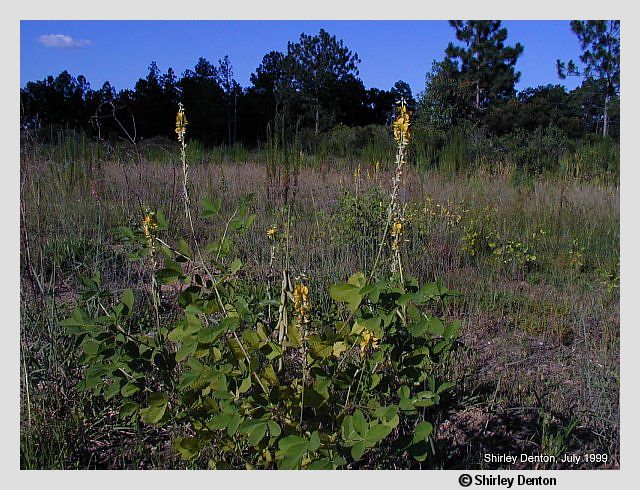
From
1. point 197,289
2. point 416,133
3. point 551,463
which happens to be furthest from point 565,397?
point 416,133

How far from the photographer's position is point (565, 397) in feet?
7.48

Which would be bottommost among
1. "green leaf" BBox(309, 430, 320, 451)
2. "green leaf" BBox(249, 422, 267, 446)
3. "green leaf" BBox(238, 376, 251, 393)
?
"green leaf" BBox(309, 430, 320, 451)

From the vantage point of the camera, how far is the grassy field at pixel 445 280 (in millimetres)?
1992

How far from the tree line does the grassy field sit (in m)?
4.01

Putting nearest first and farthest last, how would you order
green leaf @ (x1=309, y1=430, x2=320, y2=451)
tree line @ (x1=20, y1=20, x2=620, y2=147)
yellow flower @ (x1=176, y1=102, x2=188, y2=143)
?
green leaf @ (x1=309, y1=430, x2=320, y2=451) → yellow flower @ (x1=176, y1=102, x2=188, y2=143) → tree line @ (x1=20, y1=20, x2=620, y2=147)

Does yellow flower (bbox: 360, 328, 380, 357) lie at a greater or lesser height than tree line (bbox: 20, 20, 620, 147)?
lesser

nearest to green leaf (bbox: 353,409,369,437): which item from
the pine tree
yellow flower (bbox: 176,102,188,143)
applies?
yellow flower (bbox: 176,102,188,143)

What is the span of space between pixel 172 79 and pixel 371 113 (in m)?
3.78

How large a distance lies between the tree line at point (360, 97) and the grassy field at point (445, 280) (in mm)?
4011

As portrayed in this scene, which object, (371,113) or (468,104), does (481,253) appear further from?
(468,104)

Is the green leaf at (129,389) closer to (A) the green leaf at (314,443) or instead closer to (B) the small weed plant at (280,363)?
(B) the small weed plant at (280,363)

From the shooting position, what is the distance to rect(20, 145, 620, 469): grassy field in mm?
1992

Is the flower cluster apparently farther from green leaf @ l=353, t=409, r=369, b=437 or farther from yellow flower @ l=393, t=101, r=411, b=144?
yellow flower @ l=393, t=101, r=411, b=144

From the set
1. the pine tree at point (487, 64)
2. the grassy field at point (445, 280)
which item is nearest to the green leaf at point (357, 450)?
the grassy field at point (445, 280)
